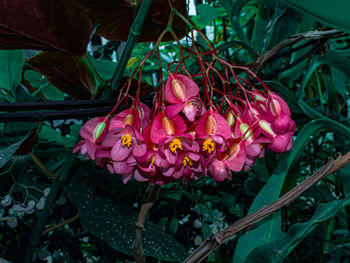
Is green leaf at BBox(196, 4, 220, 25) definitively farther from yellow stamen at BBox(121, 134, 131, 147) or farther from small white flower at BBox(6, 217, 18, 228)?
small white flower at BBox(6, 217, 18, 228)

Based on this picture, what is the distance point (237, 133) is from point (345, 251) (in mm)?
602

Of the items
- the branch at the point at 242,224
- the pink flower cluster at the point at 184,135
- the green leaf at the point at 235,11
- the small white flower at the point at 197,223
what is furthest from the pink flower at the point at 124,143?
the small white flower at the point at 197,223

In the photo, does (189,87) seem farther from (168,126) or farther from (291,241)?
(291,241)

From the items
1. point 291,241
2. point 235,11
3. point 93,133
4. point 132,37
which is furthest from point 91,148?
point 235,11

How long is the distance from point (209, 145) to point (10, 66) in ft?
0.94

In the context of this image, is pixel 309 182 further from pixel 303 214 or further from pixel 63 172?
pixel 303 214

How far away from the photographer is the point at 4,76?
0.39m

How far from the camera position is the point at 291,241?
32cm

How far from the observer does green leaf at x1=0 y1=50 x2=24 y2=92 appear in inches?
14.7

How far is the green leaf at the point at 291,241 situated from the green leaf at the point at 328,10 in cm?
19

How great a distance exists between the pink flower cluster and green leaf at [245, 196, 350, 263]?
0.10 metres

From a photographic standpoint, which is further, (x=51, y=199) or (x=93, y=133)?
(x=51, y=199)

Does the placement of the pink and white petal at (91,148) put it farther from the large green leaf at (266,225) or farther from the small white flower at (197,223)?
the small white flower at (197,223)

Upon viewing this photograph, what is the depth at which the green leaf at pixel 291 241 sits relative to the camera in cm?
32
